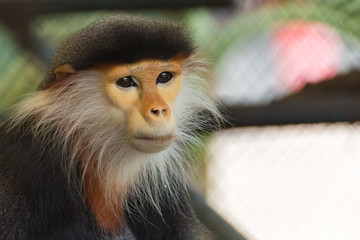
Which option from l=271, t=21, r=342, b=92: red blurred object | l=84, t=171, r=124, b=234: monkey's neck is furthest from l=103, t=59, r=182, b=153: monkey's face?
l=271, t=21, r=342, b=92: red blurred object

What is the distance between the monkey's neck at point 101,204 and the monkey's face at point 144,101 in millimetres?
154

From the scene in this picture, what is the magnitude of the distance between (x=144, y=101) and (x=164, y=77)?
13 cm

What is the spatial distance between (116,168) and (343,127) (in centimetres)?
99

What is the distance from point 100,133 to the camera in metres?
1.65

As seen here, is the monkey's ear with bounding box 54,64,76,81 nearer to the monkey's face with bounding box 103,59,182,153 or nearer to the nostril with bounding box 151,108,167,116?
the monkey's face with bounding box 103,59,182,153

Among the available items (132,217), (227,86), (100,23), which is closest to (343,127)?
(227,86)

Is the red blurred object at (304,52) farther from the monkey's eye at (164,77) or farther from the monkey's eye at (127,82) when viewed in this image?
the monkey's eye at (127,82)

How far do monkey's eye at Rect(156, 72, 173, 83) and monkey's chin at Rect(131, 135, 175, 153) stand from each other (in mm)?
135

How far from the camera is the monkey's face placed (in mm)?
1478

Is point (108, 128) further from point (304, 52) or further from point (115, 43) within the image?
point (304, 52)

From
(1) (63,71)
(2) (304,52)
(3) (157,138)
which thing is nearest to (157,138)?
(3) (157,138)

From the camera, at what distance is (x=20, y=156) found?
1.54m

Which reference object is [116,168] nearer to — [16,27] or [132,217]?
[132,217]

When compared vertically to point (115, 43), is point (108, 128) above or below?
below
